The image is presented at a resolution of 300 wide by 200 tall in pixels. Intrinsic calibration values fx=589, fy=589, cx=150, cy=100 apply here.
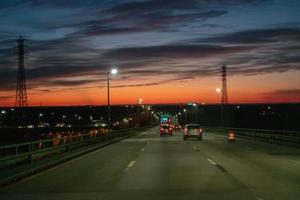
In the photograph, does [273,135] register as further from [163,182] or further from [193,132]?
[163,182]

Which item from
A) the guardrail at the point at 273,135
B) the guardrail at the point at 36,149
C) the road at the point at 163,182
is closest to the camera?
the road at the point at 163,182

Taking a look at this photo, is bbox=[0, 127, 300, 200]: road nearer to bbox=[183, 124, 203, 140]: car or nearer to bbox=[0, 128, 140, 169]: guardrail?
bbox=[0, 128, 140, 169]: guardrail

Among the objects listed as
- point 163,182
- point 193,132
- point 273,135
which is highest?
point 193,132

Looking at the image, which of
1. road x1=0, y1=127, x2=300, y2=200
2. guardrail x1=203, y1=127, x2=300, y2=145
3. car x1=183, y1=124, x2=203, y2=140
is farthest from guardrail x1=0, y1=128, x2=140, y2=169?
guardrail x1=203, y1=127, x2=300, y2=145

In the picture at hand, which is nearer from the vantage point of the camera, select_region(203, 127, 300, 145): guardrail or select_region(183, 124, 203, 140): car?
select_region(203, 127, 300, 145): guardrail

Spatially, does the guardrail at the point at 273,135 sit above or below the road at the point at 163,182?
above

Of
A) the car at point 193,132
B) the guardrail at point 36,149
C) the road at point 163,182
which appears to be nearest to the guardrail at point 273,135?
the car at point 193,132

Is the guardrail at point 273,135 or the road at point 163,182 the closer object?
the road at point 163,182

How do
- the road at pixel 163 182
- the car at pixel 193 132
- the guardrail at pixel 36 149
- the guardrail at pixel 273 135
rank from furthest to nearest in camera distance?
the car at pixel 193 132 < the guardrail at pixel 273 135 < the guardrail at pixel 36 149 < the road at pixel 163 182

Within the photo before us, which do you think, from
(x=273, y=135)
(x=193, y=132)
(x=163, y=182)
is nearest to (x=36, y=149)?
(x=163, y=182)

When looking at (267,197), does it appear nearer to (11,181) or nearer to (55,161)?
(11,181)

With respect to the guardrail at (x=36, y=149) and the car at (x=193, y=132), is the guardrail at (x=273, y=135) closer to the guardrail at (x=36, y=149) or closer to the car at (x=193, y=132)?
the car at (x=193, y=132)

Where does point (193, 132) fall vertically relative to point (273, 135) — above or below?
above

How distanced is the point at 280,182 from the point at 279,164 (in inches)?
316
